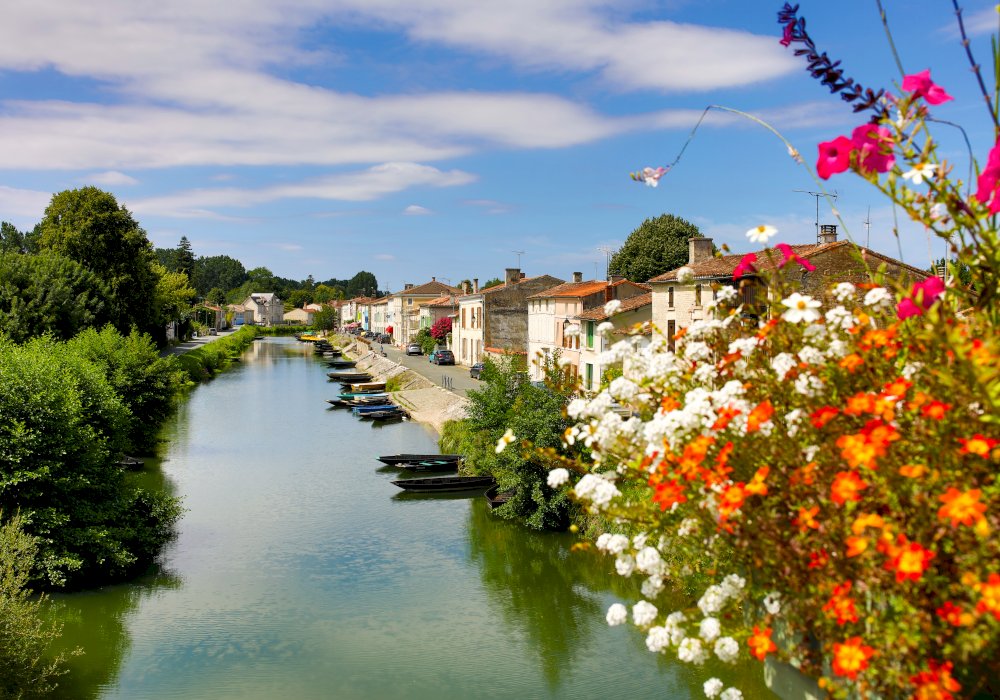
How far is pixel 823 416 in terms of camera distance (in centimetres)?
429

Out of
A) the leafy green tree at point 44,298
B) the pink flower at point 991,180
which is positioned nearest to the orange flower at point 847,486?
the pink flower at point 991,180

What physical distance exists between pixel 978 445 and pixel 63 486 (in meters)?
23.1

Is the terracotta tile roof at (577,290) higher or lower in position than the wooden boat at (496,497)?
higher

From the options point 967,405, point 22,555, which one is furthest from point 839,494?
point 22,555

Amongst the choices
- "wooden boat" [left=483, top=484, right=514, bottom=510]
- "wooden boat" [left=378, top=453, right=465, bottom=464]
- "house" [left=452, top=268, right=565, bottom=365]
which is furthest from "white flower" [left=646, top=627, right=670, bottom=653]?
"house" [left=452, top=268, right=565, bottom=365]

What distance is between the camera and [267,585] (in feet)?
76.4

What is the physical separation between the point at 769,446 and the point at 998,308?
1.35m

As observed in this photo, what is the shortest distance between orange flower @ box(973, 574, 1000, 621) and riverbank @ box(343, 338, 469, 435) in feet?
116

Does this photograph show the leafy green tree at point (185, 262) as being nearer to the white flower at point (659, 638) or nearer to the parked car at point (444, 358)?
the parked car at point (444, 358)

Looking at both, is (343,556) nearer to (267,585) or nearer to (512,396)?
(267,585)

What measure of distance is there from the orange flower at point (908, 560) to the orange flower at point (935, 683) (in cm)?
42

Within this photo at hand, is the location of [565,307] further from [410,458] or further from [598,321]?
[410,458]

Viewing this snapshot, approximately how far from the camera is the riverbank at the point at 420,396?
52056 mm

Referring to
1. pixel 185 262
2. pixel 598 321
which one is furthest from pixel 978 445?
pixel 185 262
